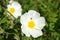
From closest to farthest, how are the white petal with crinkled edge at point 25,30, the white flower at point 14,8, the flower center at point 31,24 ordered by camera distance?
1. the white petal with crinkled edge at point 25,30
2. the flower center at point 31,24
3. the white flower at point 14,8

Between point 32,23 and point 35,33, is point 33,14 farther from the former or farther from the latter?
point 35,33

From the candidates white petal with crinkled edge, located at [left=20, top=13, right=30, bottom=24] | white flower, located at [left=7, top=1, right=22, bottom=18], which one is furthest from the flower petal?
white flower, located at [left=7, top=1, right=22, bottom=18]

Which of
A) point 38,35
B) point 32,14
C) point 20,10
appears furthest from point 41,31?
point 20,10

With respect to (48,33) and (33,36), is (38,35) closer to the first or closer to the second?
(33,36)

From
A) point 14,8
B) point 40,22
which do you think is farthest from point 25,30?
point 14,8

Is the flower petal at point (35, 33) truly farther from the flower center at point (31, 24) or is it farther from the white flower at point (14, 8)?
the white flower at point (14, 8)

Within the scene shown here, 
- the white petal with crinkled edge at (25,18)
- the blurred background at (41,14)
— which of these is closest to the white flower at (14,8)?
the blurred background at (41,14)

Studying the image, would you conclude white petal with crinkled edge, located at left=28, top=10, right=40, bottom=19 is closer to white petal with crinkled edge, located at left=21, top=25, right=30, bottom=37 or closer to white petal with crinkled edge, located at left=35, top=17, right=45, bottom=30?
white petal with crinkled edge, located at left=35, top=17, right=45, bottom=30
